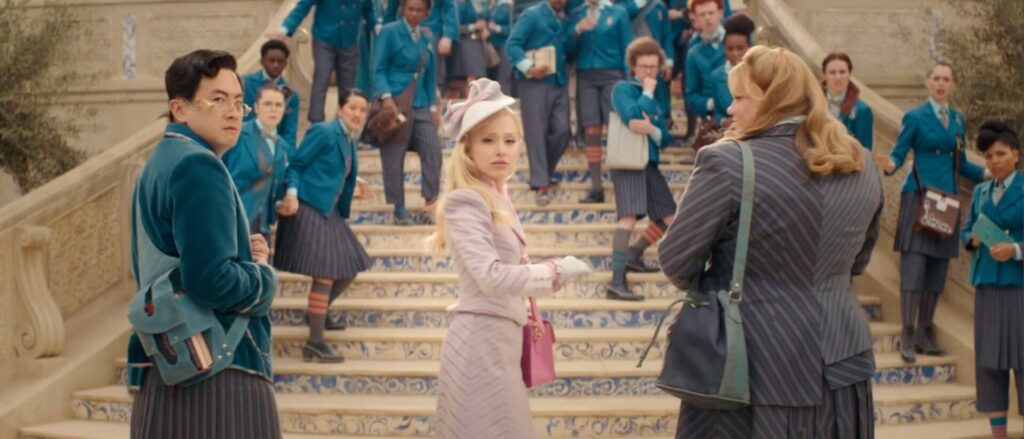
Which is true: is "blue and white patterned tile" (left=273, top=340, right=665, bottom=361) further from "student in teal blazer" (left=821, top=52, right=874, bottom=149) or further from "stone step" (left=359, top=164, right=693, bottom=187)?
"stone step" (left=359, top=164, right=693, bottom=187)

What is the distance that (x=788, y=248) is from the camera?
13.4 feet

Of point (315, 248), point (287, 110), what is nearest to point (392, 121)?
point (287, 110)

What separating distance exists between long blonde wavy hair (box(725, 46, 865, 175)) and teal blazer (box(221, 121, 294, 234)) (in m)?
4.32

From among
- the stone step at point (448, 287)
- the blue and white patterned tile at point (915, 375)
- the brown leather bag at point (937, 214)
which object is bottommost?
the blue and white patterned tile at point (915, 375)

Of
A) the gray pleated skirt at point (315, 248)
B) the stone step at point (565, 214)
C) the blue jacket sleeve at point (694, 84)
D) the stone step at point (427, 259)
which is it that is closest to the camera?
the gray pleated skirt at point (315, 248)

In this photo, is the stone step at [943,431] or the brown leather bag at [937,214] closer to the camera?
the stone step at [943,431]

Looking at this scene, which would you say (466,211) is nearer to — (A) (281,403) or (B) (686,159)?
(A) (281,403)

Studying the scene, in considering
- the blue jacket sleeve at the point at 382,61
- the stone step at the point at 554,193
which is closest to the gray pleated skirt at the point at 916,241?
the stone step at the point at 554,193

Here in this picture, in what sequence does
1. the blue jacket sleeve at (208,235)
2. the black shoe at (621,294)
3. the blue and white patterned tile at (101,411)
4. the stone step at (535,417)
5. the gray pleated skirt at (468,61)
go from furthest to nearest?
1. the gray pleated skirt at (468,61)
2. the black shoe at (621,294)
3. the blue and white patterned tile at (101,411)
4. the stone step at (535,417)
5. the blue jacket sleeve at (208,235)

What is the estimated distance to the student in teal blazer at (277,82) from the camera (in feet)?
31.6

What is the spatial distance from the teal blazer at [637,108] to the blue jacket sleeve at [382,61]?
179 cm

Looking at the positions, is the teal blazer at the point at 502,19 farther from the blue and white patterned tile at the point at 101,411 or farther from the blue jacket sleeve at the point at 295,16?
the blue and white patterned tile at the point at 101,411

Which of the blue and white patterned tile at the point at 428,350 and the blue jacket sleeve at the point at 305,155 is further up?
the blue jacket sleeve at the point at 305,155

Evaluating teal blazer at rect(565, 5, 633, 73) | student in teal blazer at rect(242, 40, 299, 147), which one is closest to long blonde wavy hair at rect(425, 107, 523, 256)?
student in teal blazer at rect(242, 40, 299, 147)
